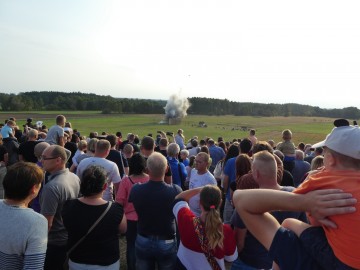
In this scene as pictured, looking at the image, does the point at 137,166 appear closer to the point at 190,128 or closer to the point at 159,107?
the point at 190,128

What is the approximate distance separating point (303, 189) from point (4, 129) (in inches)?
445

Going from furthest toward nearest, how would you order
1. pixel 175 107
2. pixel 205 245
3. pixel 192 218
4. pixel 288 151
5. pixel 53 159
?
pixel 175 107 < pixel 288 151 < pixel 53 159 < pixel 192 218 < pixel 205 245

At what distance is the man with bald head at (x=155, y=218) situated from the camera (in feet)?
13.2

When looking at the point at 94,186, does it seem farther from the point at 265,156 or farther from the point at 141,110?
the point at 141,110

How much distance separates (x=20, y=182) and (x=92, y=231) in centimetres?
101

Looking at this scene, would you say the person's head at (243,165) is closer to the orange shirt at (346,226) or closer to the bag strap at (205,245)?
the bag strap at (205,245)

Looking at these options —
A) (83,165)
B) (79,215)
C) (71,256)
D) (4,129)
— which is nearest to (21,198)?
(79,215)

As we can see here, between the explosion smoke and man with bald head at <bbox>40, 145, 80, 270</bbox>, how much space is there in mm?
76614

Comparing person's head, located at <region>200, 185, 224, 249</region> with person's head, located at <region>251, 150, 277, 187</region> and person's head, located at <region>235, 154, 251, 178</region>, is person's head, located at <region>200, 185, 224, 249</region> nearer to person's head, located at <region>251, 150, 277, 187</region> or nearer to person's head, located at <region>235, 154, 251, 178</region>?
person's head, located at <region>251, 150, 277, 187</region>

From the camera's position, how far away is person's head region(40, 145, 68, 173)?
13.8 ft

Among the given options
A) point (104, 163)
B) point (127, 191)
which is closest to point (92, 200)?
point (127, 191)

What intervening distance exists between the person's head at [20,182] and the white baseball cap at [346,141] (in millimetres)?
2395

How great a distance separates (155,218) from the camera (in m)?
4.01

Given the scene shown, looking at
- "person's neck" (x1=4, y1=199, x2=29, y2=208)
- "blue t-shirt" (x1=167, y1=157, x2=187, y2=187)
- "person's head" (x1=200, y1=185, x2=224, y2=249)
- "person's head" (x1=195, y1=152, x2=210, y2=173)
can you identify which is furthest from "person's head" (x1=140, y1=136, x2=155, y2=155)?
"person's neck" (x1=4, y1=199, x2=29, y2=208)
